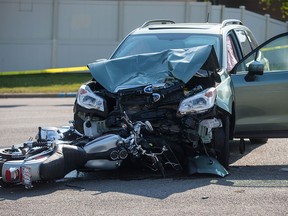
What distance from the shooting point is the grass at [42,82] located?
20.2 meters

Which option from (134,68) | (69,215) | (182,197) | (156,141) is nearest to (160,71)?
(134,68)

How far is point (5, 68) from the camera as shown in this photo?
25094 mm

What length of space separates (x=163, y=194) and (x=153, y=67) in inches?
77.0

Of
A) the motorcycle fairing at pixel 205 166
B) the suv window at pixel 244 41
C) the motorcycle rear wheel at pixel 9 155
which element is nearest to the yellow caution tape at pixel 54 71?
the suv window at pixel 244 41

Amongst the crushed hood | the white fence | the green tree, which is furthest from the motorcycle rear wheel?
the green tree

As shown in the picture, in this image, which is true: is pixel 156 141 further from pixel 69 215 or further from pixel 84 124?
pixel 69 215

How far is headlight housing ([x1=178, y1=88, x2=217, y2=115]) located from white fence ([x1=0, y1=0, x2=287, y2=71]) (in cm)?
1814

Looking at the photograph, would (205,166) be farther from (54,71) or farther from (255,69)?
(54,71)

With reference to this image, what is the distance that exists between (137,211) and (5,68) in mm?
19851

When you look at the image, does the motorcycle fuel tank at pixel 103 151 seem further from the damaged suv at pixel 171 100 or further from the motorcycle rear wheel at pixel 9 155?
the motorcycle rear wheel at pixel 9 155

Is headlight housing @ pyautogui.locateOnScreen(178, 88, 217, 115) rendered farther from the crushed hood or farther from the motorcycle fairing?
the motorcycle fairing

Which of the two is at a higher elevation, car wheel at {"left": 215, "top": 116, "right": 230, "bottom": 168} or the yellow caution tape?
car wheel at {"left": 215, "top": 116, "right": 230, "bottom": 168}

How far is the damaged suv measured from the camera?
755 centimetres

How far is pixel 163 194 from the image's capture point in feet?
22.1
